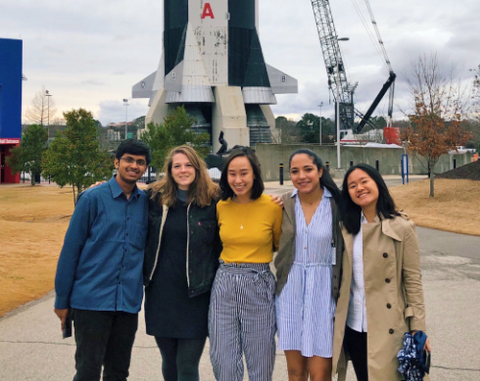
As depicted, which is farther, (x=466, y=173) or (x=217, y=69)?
(x=217, y=69)

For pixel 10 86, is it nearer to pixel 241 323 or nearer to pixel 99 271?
pixel 99 271

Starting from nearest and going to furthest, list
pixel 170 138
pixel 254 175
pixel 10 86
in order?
pixel 254 175, pixel 170 138, pixel 10 86

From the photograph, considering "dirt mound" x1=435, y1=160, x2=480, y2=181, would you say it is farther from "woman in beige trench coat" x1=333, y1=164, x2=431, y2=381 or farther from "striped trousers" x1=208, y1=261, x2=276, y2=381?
"striped trousers" x1=208, y1=261, x2=276, y2=381

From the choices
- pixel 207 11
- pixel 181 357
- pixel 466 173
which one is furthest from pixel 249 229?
pixel 207 11

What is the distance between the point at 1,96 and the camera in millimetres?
33094

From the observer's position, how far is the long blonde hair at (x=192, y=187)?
3.12 m

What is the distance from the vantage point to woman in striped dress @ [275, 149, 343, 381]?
296 centimetres

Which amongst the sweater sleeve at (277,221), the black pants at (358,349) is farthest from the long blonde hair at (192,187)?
the black pants at (358,349)

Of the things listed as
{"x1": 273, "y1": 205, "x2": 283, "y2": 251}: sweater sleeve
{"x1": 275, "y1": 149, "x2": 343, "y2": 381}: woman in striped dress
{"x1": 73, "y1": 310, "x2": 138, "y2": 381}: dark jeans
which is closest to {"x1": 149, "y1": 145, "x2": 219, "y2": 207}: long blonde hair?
{"x1": 273, "y1": 205, "x2": 283, "y2": 251}: sweater sleeve

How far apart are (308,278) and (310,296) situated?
0.36ft

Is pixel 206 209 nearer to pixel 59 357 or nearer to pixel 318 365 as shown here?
pixel 318 365

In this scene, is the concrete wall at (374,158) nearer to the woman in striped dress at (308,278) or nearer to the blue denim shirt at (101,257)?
the woman in striped dress at (308,278)

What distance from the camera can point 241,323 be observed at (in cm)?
302

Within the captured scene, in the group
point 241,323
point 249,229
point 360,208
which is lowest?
point 241,323
